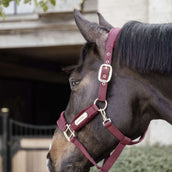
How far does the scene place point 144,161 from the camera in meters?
4.26

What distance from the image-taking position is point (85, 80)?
6.09 ft

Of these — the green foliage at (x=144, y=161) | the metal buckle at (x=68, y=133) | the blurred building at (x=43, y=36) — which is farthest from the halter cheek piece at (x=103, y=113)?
the green foliage at (x=144, y=161)

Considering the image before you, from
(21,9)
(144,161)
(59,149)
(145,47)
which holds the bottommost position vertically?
(144,161)

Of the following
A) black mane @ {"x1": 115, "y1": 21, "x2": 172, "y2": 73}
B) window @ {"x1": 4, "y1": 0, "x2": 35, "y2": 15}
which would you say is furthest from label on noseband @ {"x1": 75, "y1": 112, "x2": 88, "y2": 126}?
window @ {"x1": 4, "y1": 0, "x2": 35, "y2": 15}

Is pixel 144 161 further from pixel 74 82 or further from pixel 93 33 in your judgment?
pixel 93 33

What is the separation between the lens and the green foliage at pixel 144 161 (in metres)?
4.15

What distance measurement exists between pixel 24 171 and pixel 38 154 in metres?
0.37

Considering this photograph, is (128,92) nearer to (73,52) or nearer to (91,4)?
(91,4)

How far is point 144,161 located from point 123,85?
270cm

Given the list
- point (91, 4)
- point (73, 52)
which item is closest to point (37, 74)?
point (73, 52)

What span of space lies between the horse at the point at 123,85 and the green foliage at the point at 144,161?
241 cm

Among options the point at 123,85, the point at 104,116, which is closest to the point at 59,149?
the point at 104,116

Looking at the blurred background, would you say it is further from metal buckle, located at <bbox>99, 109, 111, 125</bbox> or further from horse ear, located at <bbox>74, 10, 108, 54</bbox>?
metal buckle, located at <bbox>99, 109, 111, 125</bbox>

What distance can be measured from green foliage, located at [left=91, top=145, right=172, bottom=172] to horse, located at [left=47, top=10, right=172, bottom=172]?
241cm
